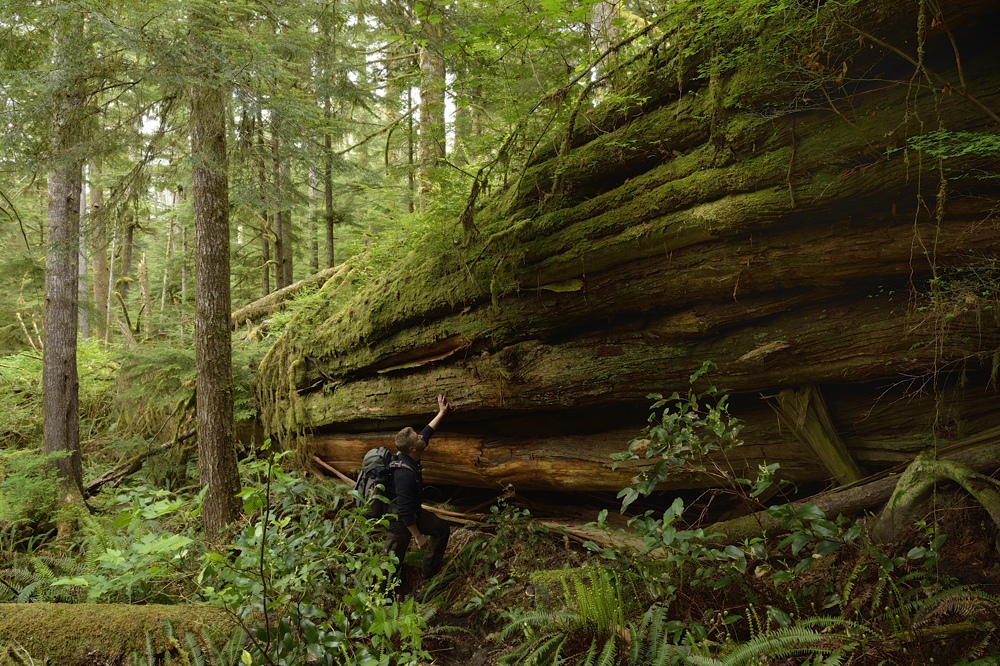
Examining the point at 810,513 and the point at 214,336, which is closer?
the point at 810,513

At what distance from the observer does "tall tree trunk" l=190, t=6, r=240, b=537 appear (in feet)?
23.9

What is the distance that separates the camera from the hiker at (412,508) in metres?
5.93

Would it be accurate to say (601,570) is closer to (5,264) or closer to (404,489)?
(404,489)

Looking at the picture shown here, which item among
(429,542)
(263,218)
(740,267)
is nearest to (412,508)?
(429,542)

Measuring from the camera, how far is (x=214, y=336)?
24.5 ft

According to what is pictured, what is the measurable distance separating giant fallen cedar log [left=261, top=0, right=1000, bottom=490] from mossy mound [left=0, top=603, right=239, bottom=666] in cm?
342

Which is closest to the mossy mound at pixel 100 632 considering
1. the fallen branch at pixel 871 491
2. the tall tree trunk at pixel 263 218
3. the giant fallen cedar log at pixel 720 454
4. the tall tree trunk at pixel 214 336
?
the giant fallen cedar log at pixel 720 454

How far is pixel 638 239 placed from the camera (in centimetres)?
476

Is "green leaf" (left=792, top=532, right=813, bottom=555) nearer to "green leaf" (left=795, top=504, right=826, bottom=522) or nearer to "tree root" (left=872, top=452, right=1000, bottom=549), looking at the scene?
"green leaf" (left=795, top=504, right=826, bottom=522)

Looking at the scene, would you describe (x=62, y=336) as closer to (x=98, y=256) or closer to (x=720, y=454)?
(x=98, y=256)

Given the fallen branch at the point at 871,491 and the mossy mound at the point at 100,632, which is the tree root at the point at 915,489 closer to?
the fallen branch at the point at 871,491

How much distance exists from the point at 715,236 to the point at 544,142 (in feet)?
7.83

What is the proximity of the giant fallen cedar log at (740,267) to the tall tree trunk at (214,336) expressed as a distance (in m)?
2.68

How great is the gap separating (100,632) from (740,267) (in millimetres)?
5639
